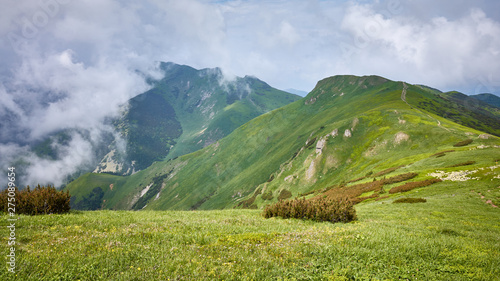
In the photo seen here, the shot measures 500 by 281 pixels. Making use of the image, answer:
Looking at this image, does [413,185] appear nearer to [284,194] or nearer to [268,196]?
[284,194]

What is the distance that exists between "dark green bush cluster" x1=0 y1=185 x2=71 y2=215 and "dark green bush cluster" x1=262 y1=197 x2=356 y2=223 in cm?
1480

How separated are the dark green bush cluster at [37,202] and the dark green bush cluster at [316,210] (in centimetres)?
1480

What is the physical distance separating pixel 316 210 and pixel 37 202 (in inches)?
737

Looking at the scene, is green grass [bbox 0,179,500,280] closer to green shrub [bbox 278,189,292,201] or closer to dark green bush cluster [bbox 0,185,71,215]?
dark green bush cluster [bbox 0,185,71,215]

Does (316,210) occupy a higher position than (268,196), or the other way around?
(316,210)

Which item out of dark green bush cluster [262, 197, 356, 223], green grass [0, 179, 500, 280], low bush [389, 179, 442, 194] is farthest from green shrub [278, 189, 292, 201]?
green grass [0, 179, 500, 280]

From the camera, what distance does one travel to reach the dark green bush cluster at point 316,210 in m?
17.3

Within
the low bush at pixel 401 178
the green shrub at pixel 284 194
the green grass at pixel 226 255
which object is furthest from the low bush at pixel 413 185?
the green shrub at pixel 284 194

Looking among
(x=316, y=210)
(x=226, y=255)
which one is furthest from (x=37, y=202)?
(x=316, y=210)

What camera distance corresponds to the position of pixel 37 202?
1418 cm

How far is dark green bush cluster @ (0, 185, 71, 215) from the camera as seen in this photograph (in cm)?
1388

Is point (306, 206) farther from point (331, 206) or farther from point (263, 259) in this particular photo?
point (263, 259)

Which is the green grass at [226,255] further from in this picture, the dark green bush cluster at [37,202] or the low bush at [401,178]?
the low bush at [401,178]

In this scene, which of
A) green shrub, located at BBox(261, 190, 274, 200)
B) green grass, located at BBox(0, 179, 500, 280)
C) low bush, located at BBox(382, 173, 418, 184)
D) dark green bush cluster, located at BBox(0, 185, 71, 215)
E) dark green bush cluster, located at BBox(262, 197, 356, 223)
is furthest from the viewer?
green shrub, located at BBox(261, 190, 274, 200)
